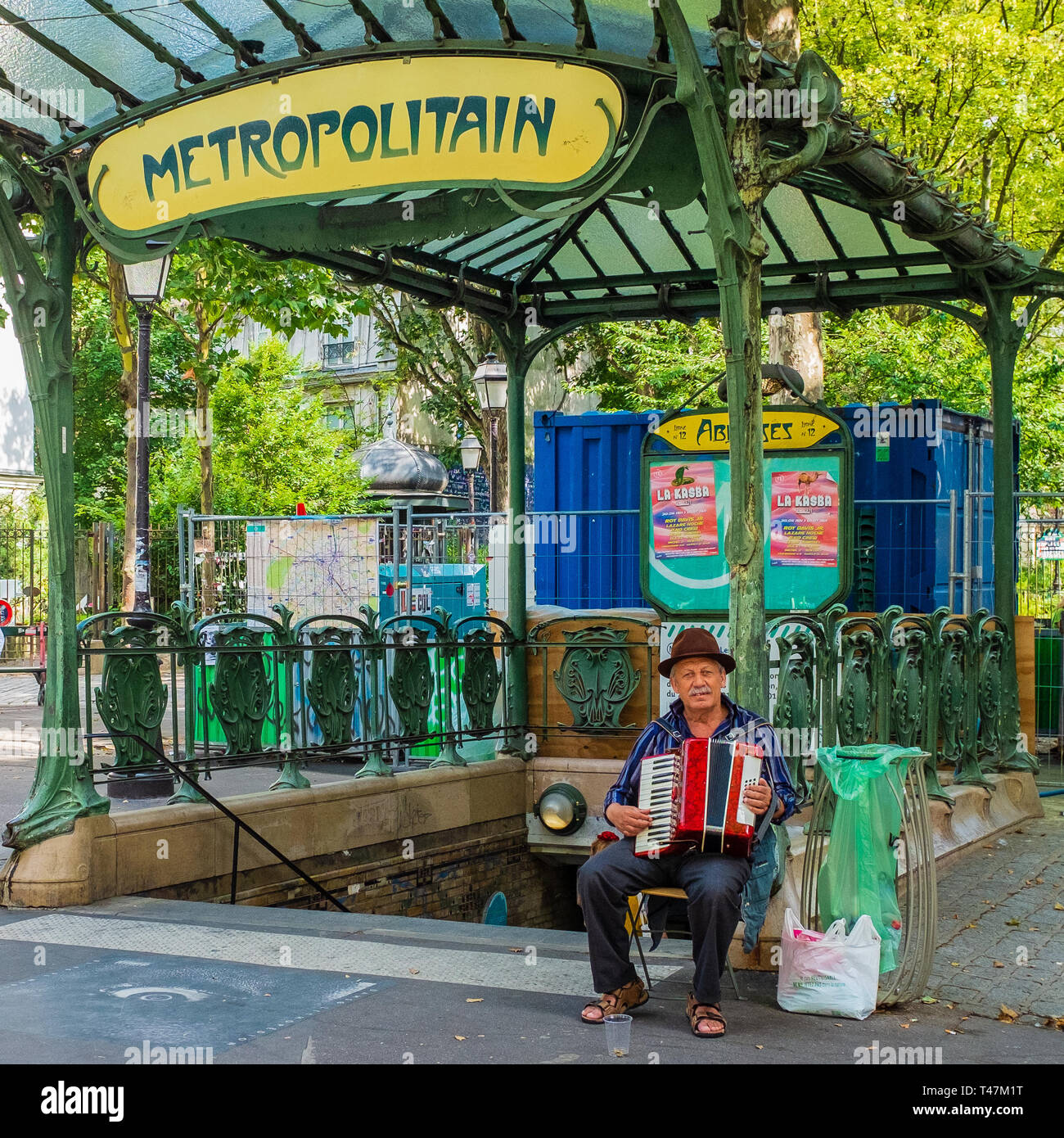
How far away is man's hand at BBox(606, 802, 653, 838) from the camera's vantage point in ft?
18.8

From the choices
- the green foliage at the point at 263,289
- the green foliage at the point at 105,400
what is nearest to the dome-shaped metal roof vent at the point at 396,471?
the green foliage at the point at 263,289

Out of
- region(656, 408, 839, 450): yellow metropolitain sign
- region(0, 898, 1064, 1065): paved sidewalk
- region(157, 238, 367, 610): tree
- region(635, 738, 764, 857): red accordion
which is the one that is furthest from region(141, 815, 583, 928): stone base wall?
region(157, 238, 367, 610): tree

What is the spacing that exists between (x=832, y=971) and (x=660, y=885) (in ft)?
2.48

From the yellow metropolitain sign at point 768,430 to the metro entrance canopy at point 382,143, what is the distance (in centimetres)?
177

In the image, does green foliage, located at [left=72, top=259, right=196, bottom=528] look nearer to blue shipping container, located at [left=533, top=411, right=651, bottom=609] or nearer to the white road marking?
blue shipping container, located at [left=533, top=411, right=651, bottom=609]

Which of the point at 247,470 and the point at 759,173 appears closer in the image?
the point at 759,173

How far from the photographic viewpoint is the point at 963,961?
6820 mm

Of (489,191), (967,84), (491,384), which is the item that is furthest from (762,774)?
(967,84)

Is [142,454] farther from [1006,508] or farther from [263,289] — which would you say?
[1006,508]

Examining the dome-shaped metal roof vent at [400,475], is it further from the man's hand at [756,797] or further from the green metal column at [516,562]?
the man's hand at [756,797]

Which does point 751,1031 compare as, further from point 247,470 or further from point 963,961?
point 247,470

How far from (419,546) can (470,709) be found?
17.8 ft

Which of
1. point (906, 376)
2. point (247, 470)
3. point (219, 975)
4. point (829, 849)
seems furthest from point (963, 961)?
point (247, 470)

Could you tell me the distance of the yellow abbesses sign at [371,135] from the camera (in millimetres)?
6770
